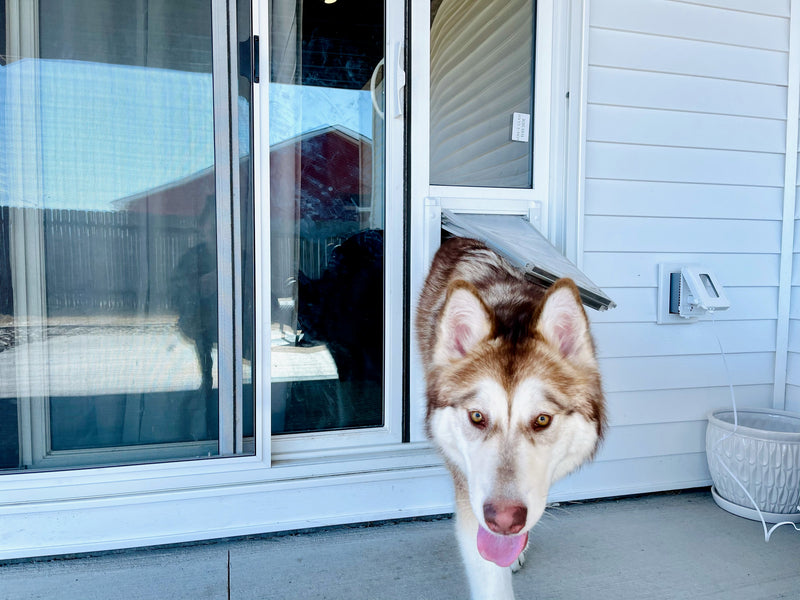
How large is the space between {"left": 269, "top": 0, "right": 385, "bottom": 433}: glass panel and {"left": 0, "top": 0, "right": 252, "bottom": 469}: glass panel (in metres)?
0.22

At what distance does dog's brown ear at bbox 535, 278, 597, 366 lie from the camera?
1.66 m

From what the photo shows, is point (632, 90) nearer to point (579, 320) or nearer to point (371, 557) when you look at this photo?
point (579, 320)

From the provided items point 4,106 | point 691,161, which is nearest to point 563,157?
point 691,161

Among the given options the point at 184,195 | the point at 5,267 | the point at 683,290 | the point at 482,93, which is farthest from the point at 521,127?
the point at 5,267

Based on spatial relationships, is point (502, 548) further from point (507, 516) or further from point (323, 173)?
point (323, 173)

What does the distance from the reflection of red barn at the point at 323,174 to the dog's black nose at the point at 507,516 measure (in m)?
1.63

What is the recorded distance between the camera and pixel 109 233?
2299 mm

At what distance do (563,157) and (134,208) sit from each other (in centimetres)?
204

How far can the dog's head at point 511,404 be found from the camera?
1451mm

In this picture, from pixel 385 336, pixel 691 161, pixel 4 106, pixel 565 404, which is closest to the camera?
pixel 565 404

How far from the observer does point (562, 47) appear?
2.74 metres

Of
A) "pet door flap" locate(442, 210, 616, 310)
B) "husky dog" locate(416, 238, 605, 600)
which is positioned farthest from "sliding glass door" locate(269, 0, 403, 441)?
"husky dog" locate(416, 238, 605, 600)

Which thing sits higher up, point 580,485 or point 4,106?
point 4,106

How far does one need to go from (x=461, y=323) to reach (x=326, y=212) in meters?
1.11
